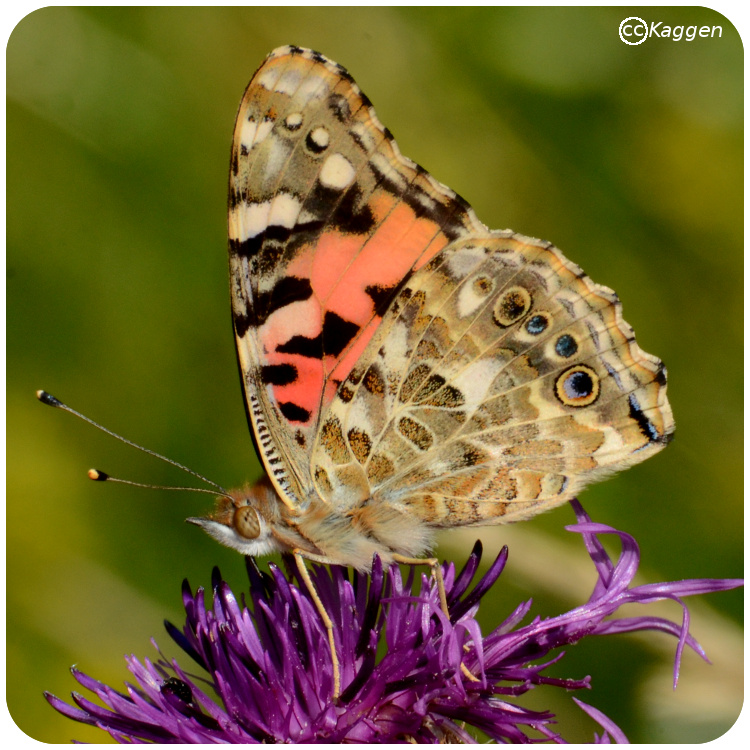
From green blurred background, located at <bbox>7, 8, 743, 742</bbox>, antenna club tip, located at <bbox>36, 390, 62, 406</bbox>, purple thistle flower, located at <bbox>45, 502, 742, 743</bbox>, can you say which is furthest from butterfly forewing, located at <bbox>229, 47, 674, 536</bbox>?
green blurred background, located at <bbox>7, 8, 743, 742</bbox>

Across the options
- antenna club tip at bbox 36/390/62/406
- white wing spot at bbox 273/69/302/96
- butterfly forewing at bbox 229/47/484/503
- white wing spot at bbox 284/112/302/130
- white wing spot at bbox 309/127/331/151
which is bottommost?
antenna club tip at bbox 36/390/62/406

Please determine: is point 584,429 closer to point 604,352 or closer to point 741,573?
point 604,352

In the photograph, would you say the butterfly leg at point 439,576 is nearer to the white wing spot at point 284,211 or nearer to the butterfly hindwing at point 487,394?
the butterfly hindwing at point 487,394

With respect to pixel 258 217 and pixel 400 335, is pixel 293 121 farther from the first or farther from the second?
pixel 400 335

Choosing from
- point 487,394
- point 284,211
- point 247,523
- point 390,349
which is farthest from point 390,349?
point 247,523

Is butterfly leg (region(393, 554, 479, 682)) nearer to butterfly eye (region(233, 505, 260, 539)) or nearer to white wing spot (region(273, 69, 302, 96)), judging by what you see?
butterfly eye (region(233, 505, 260, 539))

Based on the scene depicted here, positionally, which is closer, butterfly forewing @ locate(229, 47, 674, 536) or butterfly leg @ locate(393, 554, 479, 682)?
butterfly leg @ locate(393, 554, 479, 682)
